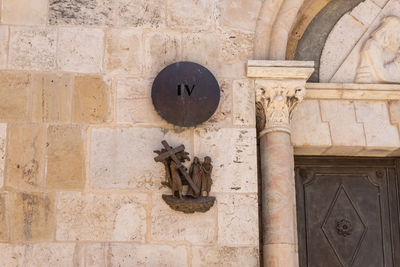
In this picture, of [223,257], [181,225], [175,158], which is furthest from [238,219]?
[175,158]

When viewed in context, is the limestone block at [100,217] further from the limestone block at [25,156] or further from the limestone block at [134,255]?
the limestone block at [25,156]

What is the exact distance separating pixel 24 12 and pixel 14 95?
0.61m

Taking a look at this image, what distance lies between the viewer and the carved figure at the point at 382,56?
493cm

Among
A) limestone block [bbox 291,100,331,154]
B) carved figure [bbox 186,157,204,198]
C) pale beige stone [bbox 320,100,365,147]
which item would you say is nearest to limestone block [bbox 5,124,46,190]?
carved figure [bbox 186,157,204,198]

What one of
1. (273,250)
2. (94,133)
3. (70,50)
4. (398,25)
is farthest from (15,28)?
(398,25)

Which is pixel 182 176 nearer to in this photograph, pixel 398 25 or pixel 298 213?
pixel 298 213

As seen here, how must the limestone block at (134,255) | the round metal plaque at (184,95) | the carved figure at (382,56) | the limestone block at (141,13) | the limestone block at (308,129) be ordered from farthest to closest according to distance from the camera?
the carved figure at (382,56) < the limestone block at (308,129) < the limestone block at (141,13) < the round metal plaque at (184,95) < the limestone block at (134,255)

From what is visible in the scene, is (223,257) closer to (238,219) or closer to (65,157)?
(238,219)

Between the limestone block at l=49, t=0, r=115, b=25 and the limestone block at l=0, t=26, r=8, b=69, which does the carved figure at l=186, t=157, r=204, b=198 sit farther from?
the limestone block at l=0, t=26, r=8, b=69

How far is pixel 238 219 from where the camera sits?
4.09m

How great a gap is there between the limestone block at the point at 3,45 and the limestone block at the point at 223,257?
1.79 m

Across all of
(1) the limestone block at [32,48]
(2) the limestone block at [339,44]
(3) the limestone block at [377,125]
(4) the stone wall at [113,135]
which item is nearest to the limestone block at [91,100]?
(4) the stone wall at [113,135]

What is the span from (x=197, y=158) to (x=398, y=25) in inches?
84.2

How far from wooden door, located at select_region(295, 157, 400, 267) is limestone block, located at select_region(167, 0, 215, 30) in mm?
1367
